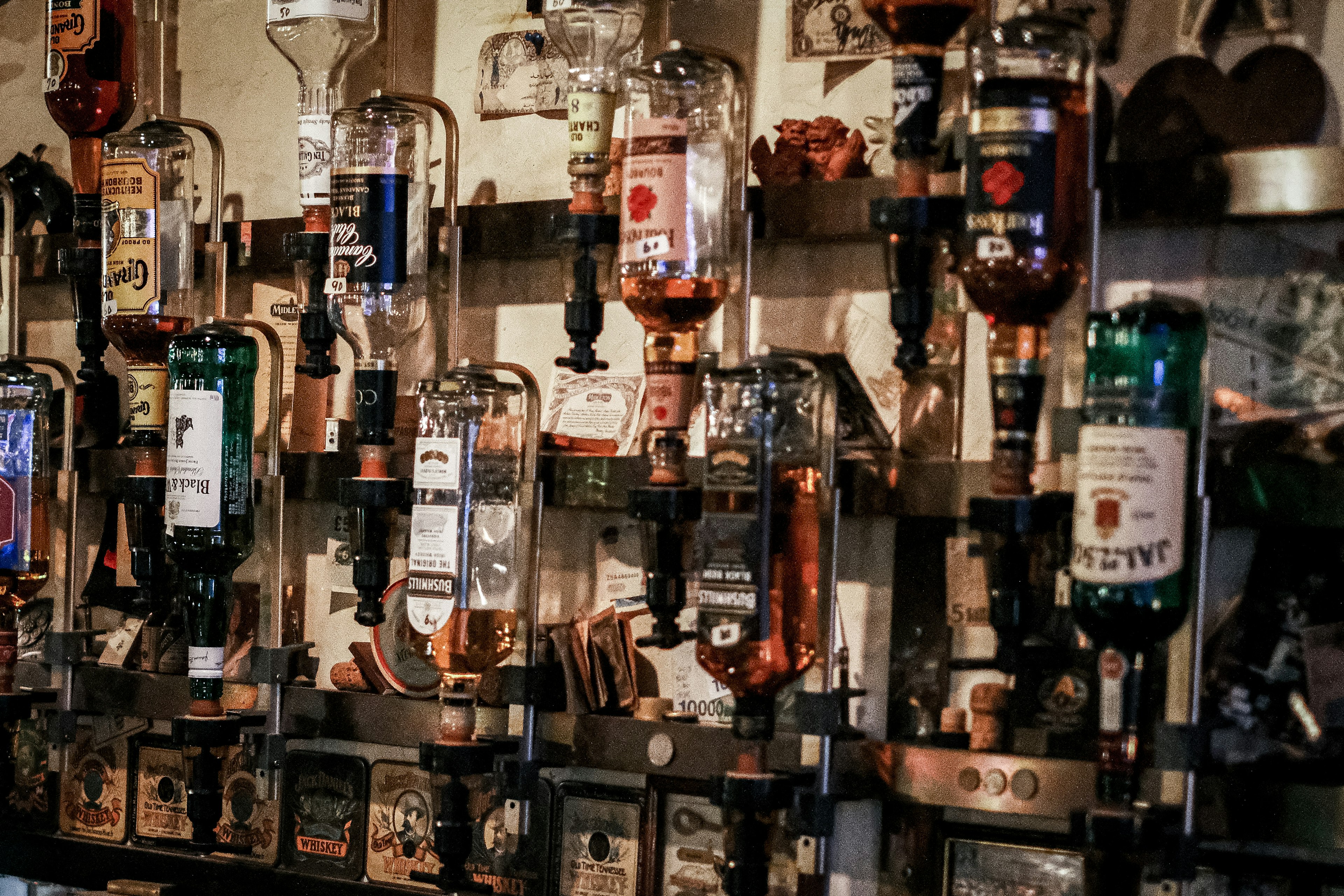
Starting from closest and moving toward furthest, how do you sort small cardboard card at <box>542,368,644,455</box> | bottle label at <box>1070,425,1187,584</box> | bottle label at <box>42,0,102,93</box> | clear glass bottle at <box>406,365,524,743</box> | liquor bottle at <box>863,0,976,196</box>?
bottle label at <box>1070,425,1187,584</box> < liquor bottle at <box>863,0,976,196</box> < clear glass bottle at <box>406,365,524,743</box> < small cardboard card at <box>542,368,644,455</box> < bottle label at <box>42,0,102,93</box>

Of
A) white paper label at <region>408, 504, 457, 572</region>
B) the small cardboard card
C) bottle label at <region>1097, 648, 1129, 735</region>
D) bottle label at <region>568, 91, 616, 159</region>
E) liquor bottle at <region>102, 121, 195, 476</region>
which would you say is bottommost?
bottle label at <region>1097, 648, 1129, 735</region>

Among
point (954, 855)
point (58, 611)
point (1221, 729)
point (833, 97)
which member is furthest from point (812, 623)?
point (58, 611)

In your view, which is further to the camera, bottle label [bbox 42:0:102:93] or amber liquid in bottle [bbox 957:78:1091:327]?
bottle label [bbox 42:0:102:93]

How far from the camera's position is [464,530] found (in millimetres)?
2375

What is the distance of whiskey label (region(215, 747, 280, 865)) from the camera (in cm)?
284

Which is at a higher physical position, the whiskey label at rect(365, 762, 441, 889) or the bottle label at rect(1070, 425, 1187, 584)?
the bottle label at rect(1070, 425, 1187, 584)

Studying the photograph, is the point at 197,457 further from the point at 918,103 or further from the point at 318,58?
the point at 918,103

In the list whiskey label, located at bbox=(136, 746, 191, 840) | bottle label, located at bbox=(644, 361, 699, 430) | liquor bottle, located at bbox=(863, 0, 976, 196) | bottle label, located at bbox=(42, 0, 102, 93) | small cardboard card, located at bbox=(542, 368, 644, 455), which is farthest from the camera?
whiskey label, located at bbox=(136, 746, 191, 840)

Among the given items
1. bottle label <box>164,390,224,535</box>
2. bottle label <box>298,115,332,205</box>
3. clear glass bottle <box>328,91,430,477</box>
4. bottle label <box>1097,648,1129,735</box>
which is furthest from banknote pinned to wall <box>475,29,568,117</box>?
bottle label <box>1097,648,1129,735</box>

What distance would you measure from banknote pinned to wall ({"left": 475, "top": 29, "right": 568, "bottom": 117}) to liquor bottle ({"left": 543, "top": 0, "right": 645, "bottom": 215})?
0.20 meters

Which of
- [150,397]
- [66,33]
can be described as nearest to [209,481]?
[150,397]

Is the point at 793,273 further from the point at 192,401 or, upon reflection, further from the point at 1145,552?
the point at 192,401

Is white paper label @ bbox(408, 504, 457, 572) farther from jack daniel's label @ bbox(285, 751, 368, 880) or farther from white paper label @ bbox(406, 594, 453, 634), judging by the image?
jack daniel's label @ bbox(285, 751, 368, 880)

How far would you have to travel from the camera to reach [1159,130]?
2111 mm
